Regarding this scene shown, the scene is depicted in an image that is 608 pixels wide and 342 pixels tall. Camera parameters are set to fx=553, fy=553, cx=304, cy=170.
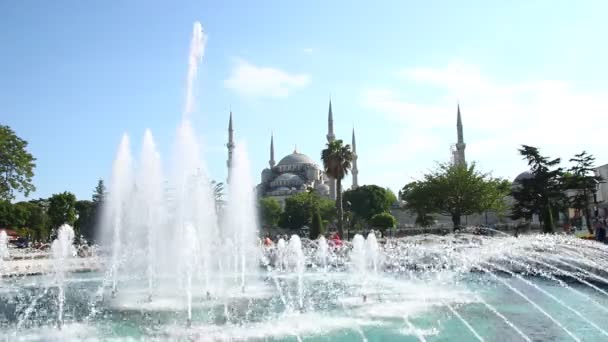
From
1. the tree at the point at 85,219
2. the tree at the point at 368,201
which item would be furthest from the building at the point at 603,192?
the tree at the point at 85,219

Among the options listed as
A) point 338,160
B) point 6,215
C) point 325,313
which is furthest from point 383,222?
point 325,313

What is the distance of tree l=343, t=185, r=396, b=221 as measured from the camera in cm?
6712

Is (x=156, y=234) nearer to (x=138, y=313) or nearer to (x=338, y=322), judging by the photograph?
(x=138, y=313)

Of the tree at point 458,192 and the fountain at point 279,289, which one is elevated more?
the tree at point 458,192

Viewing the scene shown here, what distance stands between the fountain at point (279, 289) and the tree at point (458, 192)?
1627 cm

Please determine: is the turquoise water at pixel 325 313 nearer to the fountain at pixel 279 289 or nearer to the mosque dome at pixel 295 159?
the fountain at pixel 279 289

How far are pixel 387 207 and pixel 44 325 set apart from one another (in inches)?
2419

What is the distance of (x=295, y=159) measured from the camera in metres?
101

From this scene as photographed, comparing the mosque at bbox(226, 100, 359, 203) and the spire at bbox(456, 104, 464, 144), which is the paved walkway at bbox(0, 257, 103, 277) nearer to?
the spire at bbox(456, 104, 464, 144)

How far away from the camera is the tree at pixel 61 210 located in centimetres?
4572

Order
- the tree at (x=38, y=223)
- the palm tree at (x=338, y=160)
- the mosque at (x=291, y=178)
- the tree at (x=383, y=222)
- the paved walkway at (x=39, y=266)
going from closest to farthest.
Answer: the paved walkway at (x=39, y=266), the palm tree at (x=338, y=160), the tree at (x=38, y=223), the tree at (x=383, y=222), the mosque at (x=291, y=178)

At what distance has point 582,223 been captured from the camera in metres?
44.4

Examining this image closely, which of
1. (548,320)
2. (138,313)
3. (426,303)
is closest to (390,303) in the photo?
(426,303)

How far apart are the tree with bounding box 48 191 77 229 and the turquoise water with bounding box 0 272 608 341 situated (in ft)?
108
